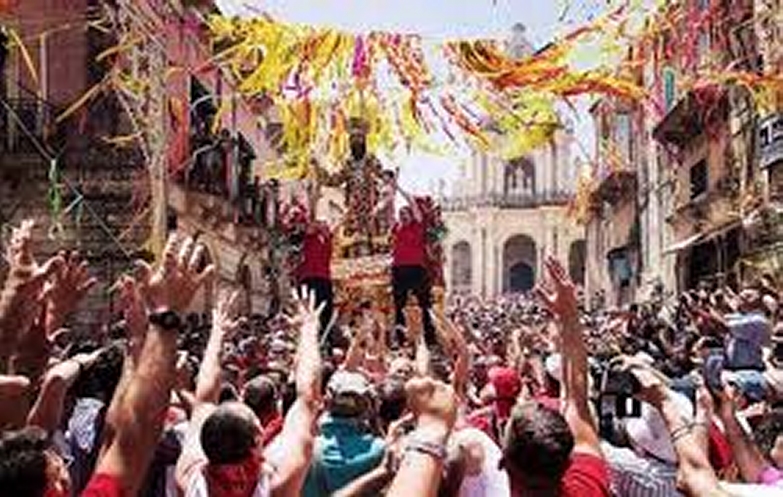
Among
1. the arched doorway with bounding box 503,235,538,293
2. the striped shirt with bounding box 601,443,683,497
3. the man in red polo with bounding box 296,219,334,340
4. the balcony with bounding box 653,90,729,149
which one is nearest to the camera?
the striped shirt with bounding box 601,443,683,497

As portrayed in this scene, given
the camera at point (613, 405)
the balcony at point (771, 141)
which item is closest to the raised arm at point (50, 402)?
the camera at point (613, 405)

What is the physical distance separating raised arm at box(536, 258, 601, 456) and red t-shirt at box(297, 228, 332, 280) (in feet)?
36.2

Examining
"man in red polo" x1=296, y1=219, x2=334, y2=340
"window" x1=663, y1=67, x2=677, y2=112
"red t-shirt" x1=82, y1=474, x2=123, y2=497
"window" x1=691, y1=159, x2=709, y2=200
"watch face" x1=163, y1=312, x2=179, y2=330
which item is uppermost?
"window" x1=663, y1=67, x2=677, y2=112

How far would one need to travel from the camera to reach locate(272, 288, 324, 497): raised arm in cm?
446

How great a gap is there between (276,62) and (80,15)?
8.13 metres

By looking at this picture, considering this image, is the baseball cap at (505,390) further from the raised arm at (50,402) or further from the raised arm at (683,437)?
the raised arm at (683,437)

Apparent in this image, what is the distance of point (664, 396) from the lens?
4156mm

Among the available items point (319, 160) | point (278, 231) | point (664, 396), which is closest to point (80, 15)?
point (319, 160)

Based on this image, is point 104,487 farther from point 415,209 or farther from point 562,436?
point 415,209

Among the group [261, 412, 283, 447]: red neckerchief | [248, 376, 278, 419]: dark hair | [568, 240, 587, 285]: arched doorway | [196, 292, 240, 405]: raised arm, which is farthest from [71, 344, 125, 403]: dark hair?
[568, 240, 587, 285]: arched doorway

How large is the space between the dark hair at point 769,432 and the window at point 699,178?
91.7ft

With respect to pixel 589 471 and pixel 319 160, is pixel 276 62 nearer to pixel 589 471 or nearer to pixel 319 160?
pixel 319 160

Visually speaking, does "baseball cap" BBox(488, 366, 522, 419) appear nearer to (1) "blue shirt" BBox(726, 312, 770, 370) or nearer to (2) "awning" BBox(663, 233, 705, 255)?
(1) "blue shirt" BBox(726, 312, 770, 370)

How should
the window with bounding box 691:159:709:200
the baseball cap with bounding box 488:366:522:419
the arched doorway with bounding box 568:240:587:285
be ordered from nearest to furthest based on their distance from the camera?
the baseball cap with bounding box 488:366:522:419
the window with bounding box 691:159:709:200
the arched doorway with bounding box 568:240:587:285
